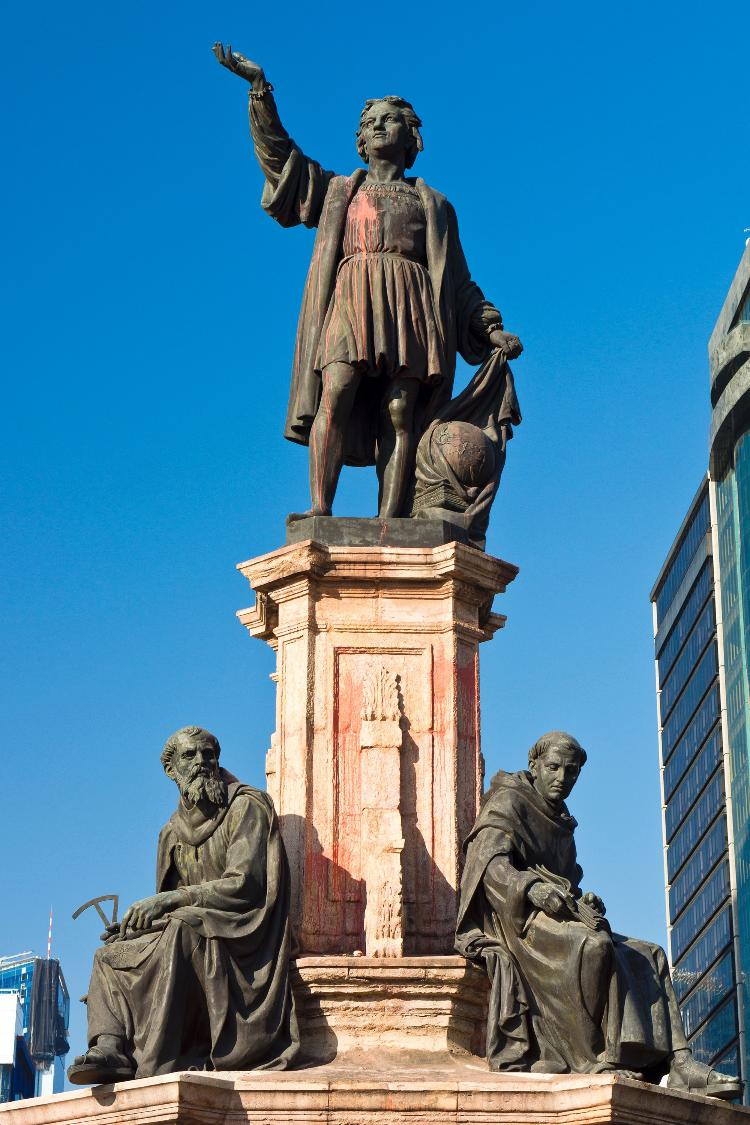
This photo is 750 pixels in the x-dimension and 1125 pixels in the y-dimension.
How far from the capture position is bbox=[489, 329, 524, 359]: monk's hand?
17.2 metres

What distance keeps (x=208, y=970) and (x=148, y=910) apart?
0.62m

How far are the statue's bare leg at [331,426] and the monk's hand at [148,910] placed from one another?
3.96 meters

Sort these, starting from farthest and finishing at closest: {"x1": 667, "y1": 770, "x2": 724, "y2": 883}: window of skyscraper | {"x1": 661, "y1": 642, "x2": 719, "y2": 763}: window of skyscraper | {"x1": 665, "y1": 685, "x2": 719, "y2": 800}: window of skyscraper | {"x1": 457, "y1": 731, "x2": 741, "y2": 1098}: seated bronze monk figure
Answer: {"x1": 661, "y1": 642, "x2": 719, "y2": 763}: window of skyscraper < {"x1": 665, "y1": 685, "x2": 719, "y2": 800}: window of skyscraper < {"x1": 667, "y1": 770, "x2": 724, "y2": 883}: window of skyscraper < {"x1": 457, "y1": 731, "x2": 741, "y2": 1098}: seated bronze monk figure

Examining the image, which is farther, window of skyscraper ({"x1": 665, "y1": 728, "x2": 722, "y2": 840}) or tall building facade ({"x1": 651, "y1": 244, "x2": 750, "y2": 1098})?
window of skyscraper ({"x1": 665, "y1": 728, "x2": 722, "y2": 840})

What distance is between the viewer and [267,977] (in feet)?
45.4

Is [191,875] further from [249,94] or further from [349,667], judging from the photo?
[249,94]

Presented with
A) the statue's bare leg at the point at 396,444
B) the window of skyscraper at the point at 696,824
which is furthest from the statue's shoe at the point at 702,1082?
the window of skyscraper at the point at 696,824

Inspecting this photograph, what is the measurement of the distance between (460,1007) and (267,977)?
4.53 ft

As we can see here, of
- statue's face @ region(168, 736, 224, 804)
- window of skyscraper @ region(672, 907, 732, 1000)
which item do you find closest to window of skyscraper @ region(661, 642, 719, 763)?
window of skyscraper @ region(672, 907, 732, 1000)

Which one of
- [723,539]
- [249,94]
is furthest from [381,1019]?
[723,539]

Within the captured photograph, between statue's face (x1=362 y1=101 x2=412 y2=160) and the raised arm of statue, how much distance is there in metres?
0.46

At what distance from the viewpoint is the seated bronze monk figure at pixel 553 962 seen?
13.7m

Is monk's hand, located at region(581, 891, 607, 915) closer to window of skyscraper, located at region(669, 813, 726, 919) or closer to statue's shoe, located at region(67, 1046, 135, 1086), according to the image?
statue's shoe, located at region(67, 1046, 135, 1086)

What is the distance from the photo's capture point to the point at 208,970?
1362 cm
